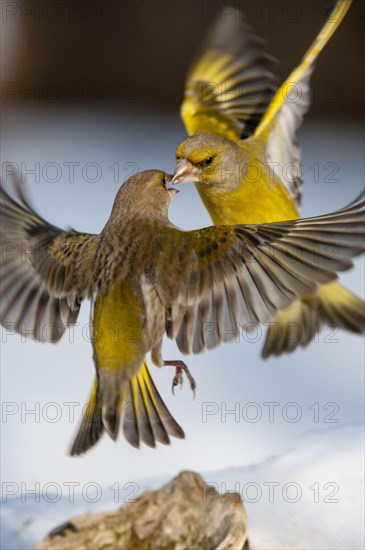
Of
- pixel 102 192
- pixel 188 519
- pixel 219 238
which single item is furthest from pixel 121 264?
pixel 102 192

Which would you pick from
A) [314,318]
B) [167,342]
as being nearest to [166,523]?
[314,318]

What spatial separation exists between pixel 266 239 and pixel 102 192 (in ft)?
7.57

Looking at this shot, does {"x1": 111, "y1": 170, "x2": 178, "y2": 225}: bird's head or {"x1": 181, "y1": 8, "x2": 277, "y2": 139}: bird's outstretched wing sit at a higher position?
{"x1": 181, "y1": 8, "x2": 277, "y2": 139}: bird's outstretched wing

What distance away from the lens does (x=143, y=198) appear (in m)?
2.22

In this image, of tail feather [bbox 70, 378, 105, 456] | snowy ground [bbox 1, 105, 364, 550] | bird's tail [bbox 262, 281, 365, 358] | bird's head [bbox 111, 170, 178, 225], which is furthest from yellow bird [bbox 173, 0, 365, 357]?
tail feather [bbox 70, 378, 105, 456]

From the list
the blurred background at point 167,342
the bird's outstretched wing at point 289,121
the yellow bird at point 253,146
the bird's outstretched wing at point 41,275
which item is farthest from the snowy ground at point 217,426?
the bird's outstretched wing at point 289,121

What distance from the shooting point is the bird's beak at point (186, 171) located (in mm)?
2486

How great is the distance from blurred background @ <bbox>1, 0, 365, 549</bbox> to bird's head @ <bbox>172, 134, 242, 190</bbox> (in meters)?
0.53

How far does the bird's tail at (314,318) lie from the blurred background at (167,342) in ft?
0.88

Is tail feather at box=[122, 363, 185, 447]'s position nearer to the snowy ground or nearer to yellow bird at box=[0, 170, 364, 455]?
yellow bird at box=[0, 170, 364, 455]

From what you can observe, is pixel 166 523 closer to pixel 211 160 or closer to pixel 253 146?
pixel 211 160

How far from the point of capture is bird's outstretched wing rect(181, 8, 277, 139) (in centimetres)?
315

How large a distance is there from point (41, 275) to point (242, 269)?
1.84 ft

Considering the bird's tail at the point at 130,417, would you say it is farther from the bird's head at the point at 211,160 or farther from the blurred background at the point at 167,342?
the bird's head at the point at 211,160
